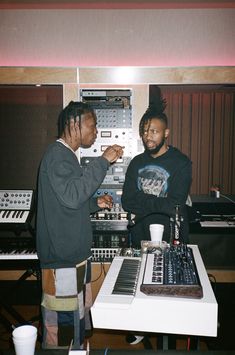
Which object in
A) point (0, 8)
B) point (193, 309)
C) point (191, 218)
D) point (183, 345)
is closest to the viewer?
point (193, 309)

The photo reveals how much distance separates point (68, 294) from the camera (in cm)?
184

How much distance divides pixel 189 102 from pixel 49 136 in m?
1.47

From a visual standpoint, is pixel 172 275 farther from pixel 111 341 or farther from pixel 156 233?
pixel 111 341

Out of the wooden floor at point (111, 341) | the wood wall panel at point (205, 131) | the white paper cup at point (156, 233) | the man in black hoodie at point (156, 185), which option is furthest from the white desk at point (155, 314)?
the wood wall panel at point (205, 131)

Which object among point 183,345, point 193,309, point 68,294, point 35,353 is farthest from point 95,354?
point 183,345

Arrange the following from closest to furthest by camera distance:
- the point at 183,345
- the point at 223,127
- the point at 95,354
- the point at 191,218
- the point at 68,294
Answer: the point at 95,354, the point at 68,294, the point at 183,345, the point at 191,218, the point at 223,127

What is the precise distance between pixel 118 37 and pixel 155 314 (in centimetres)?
289

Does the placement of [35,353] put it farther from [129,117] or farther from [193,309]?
[129,117]

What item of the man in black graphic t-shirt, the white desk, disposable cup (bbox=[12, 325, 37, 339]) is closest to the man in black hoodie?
the man in black graphic t-shirt

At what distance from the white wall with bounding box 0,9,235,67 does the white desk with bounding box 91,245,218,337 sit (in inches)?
108

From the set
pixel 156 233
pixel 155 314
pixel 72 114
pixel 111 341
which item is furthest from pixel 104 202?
pixel 111 341

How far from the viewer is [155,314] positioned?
4.25ft

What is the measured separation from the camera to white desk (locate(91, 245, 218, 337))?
4.16ft

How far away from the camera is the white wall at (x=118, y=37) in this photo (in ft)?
11.5
